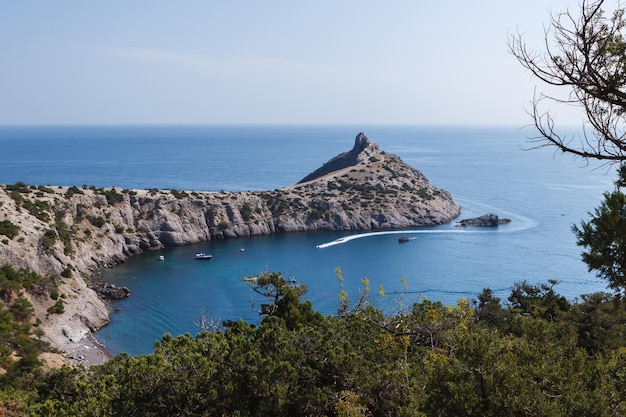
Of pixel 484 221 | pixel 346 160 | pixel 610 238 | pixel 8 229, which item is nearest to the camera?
pixel 610 238

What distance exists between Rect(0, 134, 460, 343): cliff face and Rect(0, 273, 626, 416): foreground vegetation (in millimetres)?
25659

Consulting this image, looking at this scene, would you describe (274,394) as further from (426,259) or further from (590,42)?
(426,259)

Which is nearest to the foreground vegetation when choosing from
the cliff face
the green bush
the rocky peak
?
the cliff face

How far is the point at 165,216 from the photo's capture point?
68.3 metres

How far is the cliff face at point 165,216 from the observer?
140 ft

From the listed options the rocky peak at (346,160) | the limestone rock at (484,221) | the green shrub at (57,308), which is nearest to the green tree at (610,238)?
the green shrub at (57,308)

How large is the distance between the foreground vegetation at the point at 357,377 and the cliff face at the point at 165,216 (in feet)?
84.2

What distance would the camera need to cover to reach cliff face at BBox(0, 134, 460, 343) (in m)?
42.5

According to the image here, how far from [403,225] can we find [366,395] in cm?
6847

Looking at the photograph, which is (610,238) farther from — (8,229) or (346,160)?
(346,160)

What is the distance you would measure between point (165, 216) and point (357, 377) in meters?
60.2

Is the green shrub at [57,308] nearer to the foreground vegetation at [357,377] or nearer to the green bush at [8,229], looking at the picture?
the green bush at [8,229]

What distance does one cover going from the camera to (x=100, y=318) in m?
40.2

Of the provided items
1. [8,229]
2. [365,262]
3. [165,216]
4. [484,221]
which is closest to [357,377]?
[8,229]
